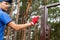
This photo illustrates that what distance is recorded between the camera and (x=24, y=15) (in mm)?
4801

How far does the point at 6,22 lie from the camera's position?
301cm

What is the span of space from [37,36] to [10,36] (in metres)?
0.91

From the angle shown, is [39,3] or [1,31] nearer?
[1,31]

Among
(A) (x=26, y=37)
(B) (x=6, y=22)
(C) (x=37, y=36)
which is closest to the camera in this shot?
(B) (x=6, y=22)

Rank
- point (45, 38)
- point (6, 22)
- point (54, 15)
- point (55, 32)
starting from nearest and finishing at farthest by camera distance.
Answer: point (6, 22), point (45, 38), point (55, 32), point (54, 15)

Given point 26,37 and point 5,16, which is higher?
point 5,16

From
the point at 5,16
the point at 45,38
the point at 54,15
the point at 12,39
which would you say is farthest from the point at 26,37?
the point at 5,16

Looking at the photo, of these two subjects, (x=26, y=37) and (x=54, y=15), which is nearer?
(x=26, y=37)

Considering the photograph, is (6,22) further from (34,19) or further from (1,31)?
(34,19)

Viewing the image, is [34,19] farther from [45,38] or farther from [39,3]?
[39,3]

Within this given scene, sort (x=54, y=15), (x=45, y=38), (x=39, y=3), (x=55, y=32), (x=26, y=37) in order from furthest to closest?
(x=39, y=3) < (x=54, y=15) < (x=55, y=32) < (x=26, y=37) < (x=45, y=38)

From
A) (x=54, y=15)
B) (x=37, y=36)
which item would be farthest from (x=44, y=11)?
(x=54, y=15)

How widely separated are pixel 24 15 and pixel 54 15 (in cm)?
108

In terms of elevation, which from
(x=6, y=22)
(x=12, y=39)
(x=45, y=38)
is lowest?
(x=12, y=39)
